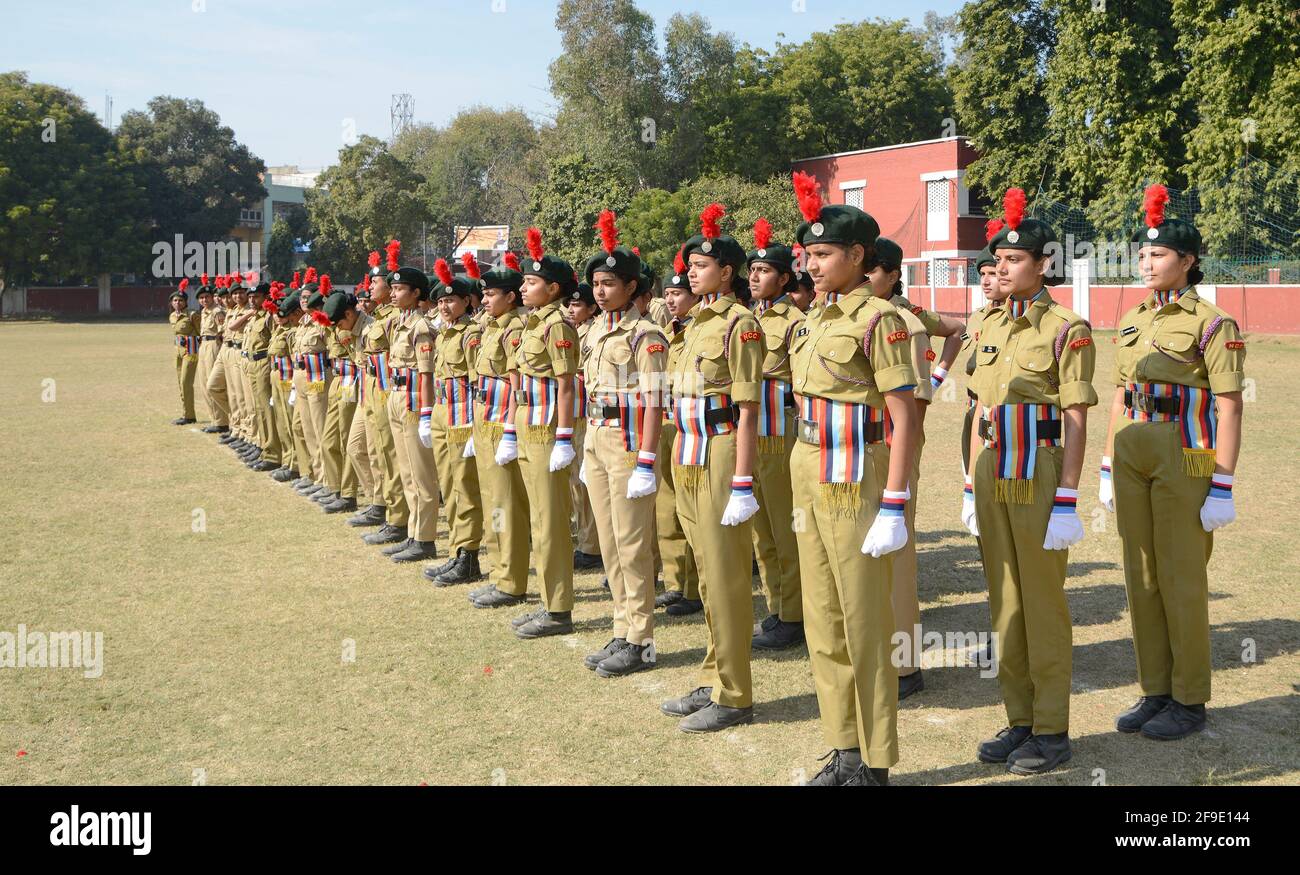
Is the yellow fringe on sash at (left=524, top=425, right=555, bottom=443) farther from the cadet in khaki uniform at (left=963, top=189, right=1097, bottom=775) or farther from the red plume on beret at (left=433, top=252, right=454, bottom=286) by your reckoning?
the cadet in khaki uniform at (left=963, top=189, right=1097, bottom=775)

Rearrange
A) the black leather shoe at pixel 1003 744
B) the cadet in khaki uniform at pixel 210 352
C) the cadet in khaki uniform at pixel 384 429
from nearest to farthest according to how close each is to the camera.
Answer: the black leather shoe at pixel 1003 744 → the cadet in khaki uniform at pixel 384 429 → the cadet in khaki uniform at pixel 210 352

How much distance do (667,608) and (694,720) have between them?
7.25 feet

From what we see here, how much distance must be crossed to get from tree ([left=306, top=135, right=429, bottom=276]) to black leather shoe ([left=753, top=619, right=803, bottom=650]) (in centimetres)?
5490

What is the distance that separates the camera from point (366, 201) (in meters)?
58.7

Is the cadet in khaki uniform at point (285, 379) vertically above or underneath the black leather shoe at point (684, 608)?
above

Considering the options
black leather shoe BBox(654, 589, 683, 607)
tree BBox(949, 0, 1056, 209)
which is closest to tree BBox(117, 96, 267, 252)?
tree BBox(949, 0, 1056, 209)

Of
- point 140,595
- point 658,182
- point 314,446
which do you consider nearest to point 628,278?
point 140,595

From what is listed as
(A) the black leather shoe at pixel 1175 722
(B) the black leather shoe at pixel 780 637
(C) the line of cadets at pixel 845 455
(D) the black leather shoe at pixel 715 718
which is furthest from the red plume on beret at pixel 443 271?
(A) the black leather shoe at pixel 1175 722

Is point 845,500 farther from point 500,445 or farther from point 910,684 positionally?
point 500,445

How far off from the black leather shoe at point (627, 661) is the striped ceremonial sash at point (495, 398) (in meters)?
2.07

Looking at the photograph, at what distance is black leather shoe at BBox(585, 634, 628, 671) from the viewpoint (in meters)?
6.52

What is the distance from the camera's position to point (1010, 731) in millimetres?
5148

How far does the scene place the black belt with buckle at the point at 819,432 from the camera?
4691 mm

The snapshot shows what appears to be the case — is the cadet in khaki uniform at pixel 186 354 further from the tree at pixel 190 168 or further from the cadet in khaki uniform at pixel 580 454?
the tree at pixel 190 168
